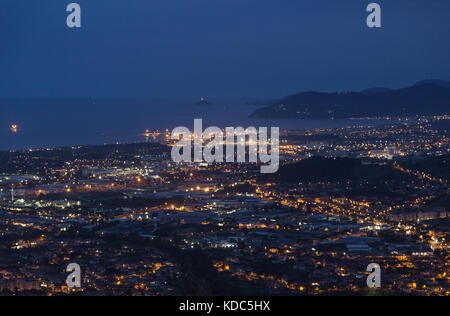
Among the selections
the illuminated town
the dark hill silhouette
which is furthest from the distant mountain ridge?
the dark hill silhouette

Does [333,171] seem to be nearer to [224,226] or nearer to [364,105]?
[224,226]

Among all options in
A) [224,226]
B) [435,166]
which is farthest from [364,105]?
[224,226]

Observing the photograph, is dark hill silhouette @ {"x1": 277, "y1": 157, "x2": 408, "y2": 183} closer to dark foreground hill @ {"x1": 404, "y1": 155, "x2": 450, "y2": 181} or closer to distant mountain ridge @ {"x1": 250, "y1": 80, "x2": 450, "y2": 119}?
dark foreground hill @ {"x1": 404, "y1": 155, "x2": 450, "y2": 181}

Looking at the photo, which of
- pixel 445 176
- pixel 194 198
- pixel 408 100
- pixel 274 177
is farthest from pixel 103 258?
pixel 408 100

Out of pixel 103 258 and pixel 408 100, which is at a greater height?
pixel 408 100

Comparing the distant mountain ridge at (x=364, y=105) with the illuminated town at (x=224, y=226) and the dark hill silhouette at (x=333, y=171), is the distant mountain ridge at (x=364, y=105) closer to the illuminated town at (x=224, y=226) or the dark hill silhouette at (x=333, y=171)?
the illuminated town at (x=224, y=226)
